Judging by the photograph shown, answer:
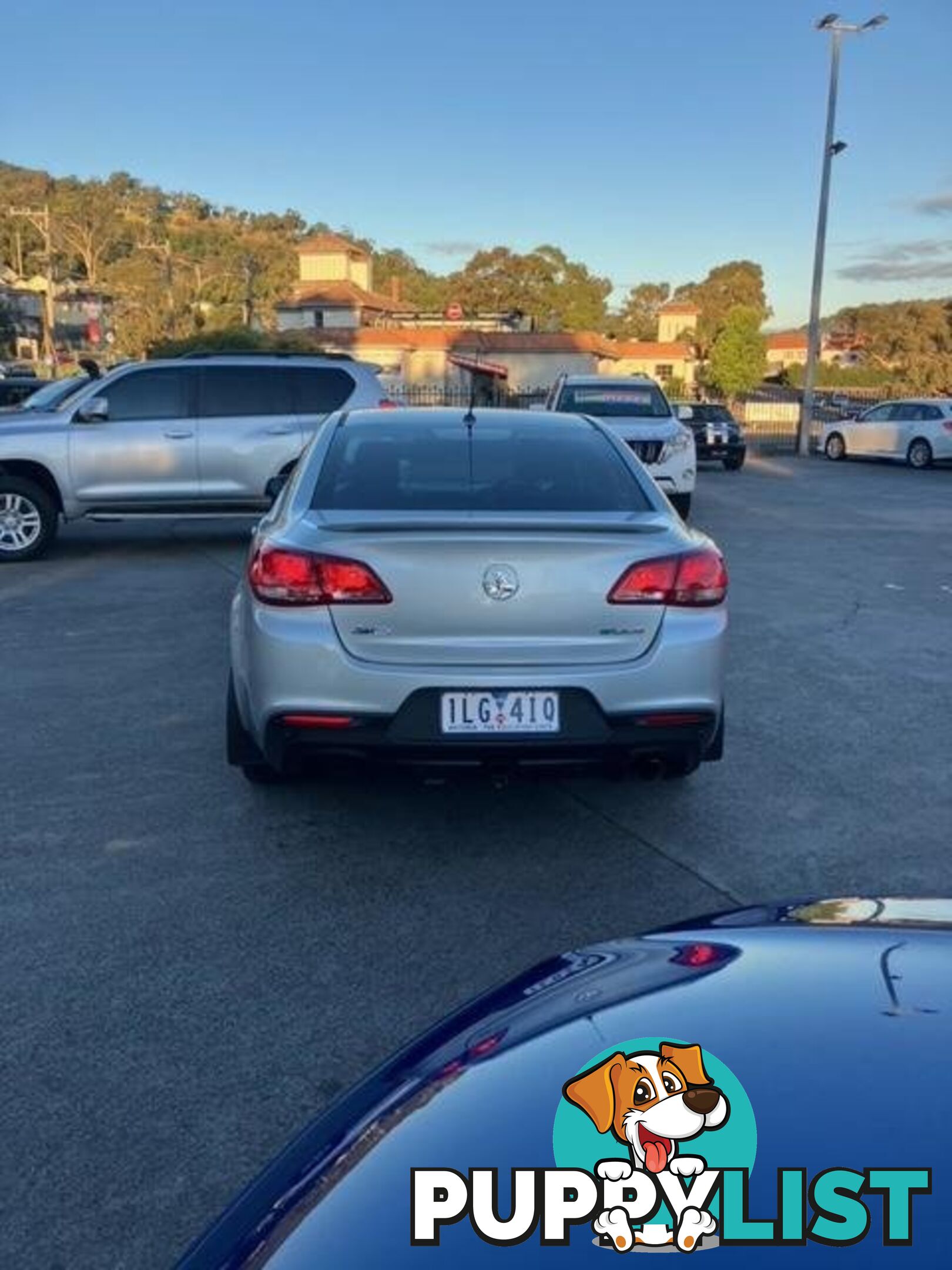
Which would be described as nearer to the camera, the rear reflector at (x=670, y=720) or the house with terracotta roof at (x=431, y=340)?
the rear reflector at (x=670, y=720)

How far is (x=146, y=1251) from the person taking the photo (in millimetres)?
2459

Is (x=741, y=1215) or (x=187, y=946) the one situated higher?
(x=741, y=1215)

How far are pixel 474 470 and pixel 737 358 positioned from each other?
59886 mm

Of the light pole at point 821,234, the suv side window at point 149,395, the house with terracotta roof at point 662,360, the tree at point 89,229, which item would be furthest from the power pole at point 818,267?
the tree at point 89,229

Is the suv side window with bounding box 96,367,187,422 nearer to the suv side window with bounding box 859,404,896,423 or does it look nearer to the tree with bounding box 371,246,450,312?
the suv side window with bounding box 859,404,896,423

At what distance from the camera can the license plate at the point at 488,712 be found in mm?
4043

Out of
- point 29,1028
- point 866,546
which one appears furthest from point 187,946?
point 866,546

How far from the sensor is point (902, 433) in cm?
2797

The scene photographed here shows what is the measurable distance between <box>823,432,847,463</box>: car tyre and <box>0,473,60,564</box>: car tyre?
22.9 meters

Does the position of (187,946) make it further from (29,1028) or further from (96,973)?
(29,1028)

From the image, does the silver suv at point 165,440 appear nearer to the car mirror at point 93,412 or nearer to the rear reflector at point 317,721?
the car mirror at point 93,412

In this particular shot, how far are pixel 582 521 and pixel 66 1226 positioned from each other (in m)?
2.68

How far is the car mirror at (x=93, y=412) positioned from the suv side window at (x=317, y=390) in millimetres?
1876

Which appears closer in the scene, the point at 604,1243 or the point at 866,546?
the point at 604,1243
